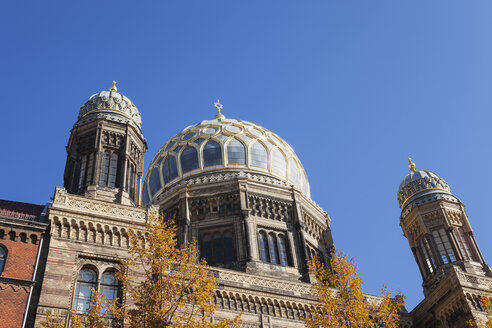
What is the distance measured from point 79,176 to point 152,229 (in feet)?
30.6

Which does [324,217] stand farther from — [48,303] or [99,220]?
[48,303]

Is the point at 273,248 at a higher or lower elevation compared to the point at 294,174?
lower

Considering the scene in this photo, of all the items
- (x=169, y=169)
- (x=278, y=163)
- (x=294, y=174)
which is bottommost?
(x=294, y=174)

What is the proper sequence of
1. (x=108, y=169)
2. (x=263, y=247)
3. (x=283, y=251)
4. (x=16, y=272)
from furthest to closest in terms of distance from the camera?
Result: (x=283, y=251)
(x=263, y=247)
(x=108, y=169)
(x=16, y=272)

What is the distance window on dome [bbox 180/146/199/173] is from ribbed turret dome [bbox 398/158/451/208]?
14396 millimetres

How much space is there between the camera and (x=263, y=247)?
33188 millimetres

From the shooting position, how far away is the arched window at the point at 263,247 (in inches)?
1283

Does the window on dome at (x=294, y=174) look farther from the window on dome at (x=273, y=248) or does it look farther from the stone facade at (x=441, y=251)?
the stone facade at (x=441, y=251)

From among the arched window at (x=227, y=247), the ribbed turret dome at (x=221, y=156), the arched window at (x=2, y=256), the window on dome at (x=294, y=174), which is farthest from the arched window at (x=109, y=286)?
the window on dome at (x=294, y=174)

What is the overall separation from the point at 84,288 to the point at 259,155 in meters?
20.4

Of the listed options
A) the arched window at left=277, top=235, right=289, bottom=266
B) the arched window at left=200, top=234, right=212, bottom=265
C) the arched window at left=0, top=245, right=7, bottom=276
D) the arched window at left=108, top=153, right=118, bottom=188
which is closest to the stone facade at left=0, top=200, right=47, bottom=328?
the arched window at left=0, top=245, right=7, bottom=276

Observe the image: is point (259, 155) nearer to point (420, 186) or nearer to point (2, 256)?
point (420, 186)

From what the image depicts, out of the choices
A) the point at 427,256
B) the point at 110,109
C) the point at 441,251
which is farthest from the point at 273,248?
the point at 110,109

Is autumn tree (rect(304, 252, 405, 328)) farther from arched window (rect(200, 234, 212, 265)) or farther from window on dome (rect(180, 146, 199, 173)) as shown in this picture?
window on dome (rect(180, 146, 199, 173))
